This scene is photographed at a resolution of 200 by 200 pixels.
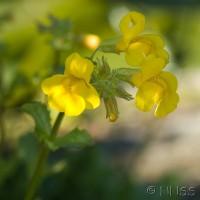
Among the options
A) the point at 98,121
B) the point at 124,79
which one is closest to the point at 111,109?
the point at 124,79

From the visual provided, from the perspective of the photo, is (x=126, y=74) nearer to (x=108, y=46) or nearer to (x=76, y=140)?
(x=108, y=46)

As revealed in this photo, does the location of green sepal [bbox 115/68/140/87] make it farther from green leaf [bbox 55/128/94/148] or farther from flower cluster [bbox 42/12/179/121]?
green leaf [bbox 55/128/94/148]

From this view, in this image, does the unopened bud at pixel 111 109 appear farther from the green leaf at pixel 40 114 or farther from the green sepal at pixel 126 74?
the green leaf at pixel 40 114

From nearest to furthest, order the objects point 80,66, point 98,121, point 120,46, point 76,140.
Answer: point 80,66, point 120,46, point 76,140, point 98,121

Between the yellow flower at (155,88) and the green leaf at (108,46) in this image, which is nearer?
the yellow flower at (155,88)

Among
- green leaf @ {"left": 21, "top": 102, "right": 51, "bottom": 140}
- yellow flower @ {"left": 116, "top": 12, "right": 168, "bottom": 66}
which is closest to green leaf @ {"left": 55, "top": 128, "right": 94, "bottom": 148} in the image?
green leaf @ {"left": 21, "top": 102, "right": 51, "bottom": 140}

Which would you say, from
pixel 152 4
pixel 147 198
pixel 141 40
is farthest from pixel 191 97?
pixel 141 40

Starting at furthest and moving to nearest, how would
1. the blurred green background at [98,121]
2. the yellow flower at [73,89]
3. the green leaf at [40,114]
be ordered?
the blurred green background at [98,121] → the green leaf at [40,114] → the yellow flower at [73,89]

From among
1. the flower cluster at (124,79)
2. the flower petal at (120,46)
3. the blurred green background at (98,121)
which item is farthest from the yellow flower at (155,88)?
the blurred green background at (98,121)
